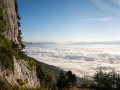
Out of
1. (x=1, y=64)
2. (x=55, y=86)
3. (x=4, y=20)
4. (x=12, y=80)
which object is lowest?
(x=55, y=86)

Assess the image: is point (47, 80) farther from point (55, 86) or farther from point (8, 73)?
point (8, 73)

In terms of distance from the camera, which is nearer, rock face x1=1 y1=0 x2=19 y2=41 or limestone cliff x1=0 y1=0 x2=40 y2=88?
limestone cliff x1=0 y1=0 x2=40 y2=88

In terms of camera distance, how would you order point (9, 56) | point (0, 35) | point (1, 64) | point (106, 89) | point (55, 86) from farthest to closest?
1. point (55, 86)
2. point (106, 89)
3. point (0, 35)
4. point (9, 56)
5. point (1, 64)

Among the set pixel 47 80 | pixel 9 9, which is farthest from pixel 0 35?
pixel 47 80

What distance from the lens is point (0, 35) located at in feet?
209

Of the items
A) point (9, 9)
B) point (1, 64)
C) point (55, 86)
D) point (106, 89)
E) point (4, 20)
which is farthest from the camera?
point (55, 86)

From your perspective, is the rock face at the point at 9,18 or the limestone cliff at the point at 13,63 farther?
the rock face at the point at 9,18

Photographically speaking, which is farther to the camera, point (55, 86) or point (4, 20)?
point (55, 86)

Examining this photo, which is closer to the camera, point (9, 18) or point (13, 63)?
point (13, 63)

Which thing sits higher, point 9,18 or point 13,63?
point 9,18

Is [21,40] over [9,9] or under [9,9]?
under

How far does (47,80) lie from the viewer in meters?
117

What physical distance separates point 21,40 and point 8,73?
45822mm

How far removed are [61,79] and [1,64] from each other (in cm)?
7386
